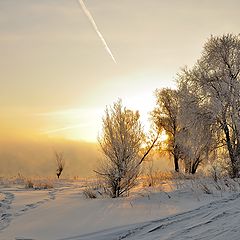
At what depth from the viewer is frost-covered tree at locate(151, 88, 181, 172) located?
3389 cm

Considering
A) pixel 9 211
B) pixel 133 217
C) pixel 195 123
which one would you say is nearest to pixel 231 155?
pixel 195 123

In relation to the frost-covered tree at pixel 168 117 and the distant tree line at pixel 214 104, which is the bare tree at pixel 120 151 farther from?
the frost-covered tree at pixel 168 117

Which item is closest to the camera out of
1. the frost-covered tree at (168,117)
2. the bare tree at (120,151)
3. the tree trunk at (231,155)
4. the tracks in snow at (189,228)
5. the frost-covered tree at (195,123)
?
the tracks in snow at (189,228)

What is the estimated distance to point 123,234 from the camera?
21.4ft

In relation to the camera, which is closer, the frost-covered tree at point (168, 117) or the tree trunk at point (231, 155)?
the tree trunk at point (231, 155)

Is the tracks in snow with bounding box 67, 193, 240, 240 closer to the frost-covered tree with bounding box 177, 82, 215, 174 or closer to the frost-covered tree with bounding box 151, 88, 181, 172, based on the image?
the frost-covered tree with bounding box 177, 82, 215, 174

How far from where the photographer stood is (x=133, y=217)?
8.14 metres

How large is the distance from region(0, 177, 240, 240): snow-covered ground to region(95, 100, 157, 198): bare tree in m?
1.82

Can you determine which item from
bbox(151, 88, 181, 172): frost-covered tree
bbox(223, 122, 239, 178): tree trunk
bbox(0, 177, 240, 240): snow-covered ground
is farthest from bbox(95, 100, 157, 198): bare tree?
bbox(151, 88, 181, 172): frost-covered tree

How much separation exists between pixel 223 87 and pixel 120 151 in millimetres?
10927

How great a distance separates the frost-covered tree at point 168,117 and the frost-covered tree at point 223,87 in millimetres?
10279

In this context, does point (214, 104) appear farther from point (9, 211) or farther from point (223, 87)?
point (9, 211)

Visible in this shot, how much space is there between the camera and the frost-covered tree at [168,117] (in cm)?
3389

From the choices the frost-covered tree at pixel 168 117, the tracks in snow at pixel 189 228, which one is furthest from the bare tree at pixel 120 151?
the frost-covered tree at pixel 168 117
